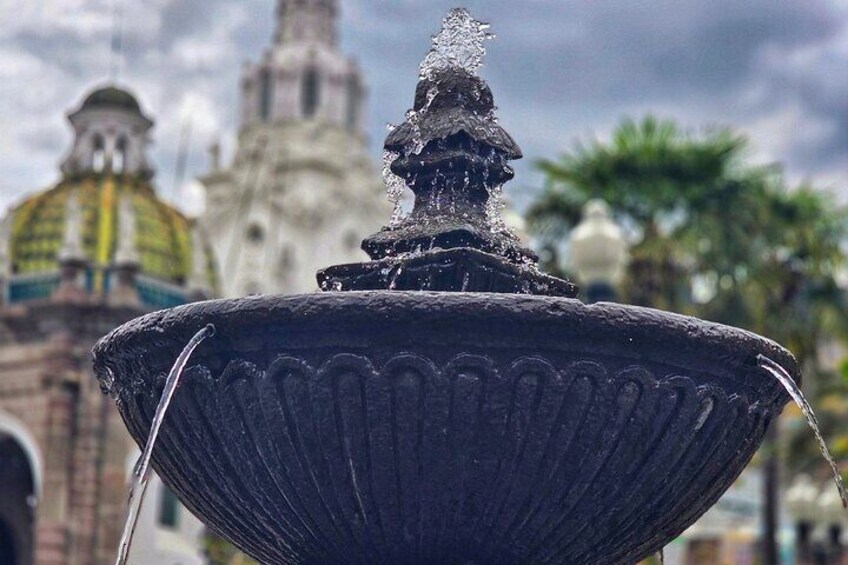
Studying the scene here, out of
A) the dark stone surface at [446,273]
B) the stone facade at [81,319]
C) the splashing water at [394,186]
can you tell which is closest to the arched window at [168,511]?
the stone facade at [81,319]

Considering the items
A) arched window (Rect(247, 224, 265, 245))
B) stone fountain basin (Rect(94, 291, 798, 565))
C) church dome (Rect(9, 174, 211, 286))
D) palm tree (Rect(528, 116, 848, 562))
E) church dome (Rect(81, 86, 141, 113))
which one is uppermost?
arched window (Rect(247, 224, 265, 245))

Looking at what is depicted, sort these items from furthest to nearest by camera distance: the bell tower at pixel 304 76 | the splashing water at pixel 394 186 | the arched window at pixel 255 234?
the bell tower at pixel 304 76 → the arched window at pixel 255 234 → the splashing water at pixel 394 186

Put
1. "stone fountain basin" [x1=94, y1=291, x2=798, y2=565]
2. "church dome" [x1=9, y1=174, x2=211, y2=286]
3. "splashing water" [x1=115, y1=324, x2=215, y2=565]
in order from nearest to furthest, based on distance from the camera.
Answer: "stone fountain basin" [x1=94, y1=291, x2=798, y2=565], "splashing water" [x1=115, y1=324, x2=215, y2=565], "church dome" [x1=9, y1=174, x2=211, y2=286]

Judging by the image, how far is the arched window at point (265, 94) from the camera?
68625 mm

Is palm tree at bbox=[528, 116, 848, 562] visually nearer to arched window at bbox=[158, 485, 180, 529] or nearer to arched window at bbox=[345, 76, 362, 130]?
arched window at bbox=[158, 485, 180, 529]

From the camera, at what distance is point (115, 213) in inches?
1028

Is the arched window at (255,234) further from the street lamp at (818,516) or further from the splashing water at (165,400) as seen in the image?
the splashing water at (165,400)

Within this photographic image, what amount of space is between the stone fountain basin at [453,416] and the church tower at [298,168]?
53475 millimetres

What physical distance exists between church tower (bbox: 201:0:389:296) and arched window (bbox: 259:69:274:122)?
0.04m

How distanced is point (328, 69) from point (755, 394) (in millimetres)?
64346

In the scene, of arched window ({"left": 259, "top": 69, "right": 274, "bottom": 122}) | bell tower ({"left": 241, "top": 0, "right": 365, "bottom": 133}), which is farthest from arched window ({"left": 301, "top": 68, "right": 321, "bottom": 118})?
arched window ({"left": 259, "top": 69, "right": 274, "bottom": 122})

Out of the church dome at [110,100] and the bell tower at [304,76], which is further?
the bell tower at [304,76]

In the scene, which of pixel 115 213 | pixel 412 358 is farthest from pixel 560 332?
pixel 115 213

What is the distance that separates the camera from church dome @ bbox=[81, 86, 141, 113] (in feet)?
90.5
